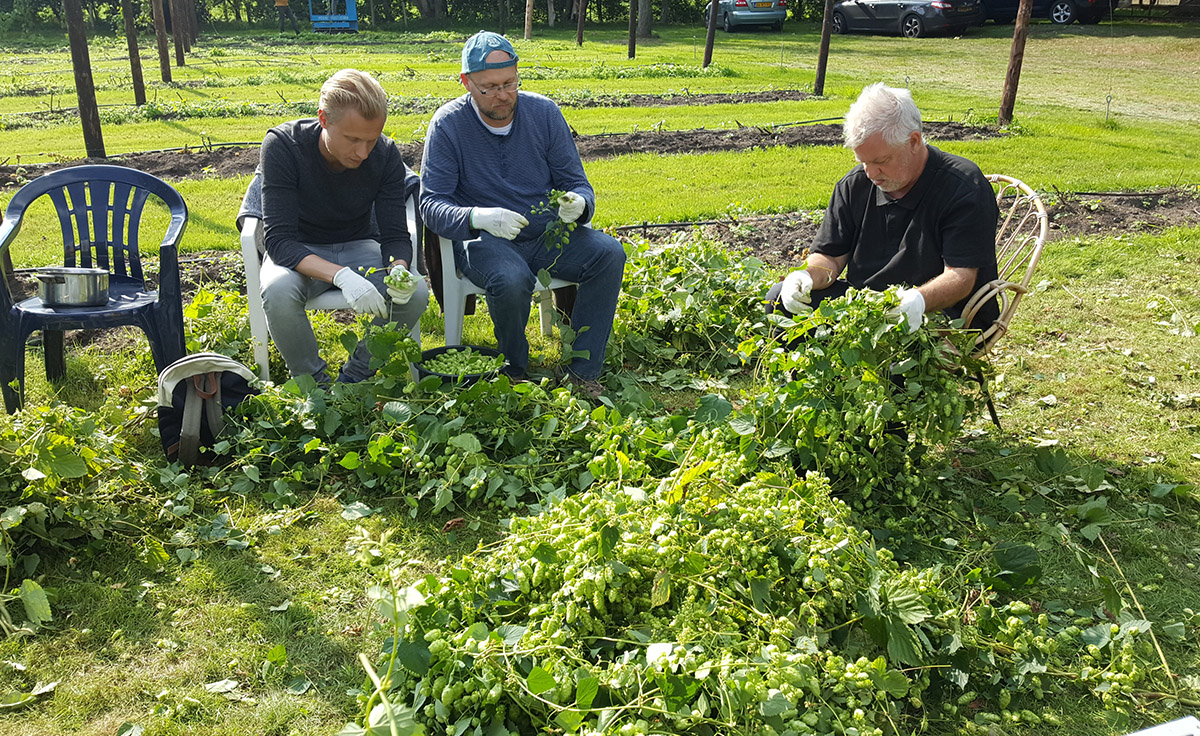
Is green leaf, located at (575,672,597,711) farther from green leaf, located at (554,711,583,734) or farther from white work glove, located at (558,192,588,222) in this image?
white work glove, located at (558,192,588,222)

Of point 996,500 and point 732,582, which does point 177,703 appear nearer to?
point 732,582

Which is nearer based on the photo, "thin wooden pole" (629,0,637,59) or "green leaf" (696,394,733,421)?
"green leaf" (696,394,733,421)

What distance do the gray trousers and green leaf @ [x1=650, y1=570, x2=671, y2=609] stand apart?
1771mm

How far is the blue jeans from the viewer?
3652 millimetres

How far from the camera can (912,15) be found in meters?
19.8

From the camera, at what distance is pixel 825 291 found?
3465mm

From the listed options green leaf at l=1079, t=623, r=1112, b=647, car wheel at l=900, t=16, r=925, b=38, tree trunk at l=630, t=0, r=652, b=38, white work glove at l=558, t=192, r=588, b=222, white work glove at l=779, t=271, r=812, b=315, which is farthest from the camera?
tree trunk at l=630, t=0, r=652, b=38

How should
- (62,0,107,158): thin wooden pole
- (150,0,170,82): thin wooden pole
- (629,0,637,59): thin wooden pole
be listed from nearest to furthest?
(62,0,107,158): thin wooden pole
(150,0,170,82): thin wooden pole
(629,0,637,59): thin wooden pole

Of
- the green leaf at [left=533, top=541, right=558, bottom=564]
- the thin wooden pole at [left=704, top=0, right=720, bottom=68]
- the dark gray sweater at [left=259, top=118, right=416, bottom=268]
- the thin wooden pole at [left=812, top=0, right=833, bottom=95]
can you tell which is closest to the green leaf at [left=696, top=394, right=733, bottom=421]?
the green leaf at [left=533, top=541, right=558, bottom=564]

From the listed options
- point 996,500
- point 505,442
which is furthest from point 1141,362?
point 505,442

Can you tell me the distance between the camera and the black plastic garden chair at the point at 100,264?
339cm

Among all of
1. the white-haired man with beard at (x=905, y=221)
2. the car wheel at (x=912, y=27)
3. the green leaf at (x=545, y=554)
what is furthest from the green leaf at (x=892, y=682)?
the car wheel at (x=912, y=27)

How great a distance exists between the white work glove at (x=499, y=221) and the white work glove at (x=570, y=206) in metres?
0.17

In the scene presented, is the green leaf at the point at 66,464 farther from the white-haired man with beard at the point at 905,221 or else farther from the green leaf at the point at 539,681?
the white-haired man with beard at the point at 905,221
